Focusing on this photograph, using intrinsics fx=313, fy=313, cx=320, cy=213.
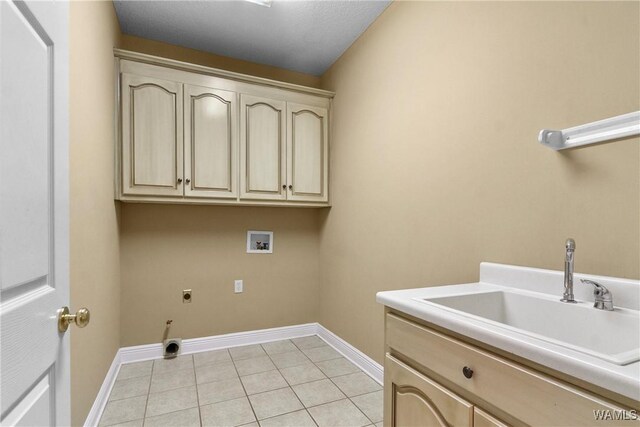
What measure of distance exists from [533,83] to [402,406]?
1356mm

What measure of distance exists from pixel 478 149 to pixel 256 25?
6.13ft

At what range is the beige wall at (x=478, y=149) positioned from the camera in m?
1.05

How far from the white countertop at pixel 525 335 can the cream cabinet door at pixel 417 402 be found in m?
0.20

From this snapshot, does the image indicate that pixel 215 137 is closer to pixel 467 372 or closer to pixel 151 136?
pixel 151 136

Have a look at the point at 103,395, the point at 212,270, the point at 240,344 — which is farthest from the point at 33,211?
the point at 240,344

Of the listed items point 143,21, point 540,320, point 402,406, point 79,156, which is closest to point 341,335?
point 402,406

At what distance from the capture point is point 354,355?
96.5 inches

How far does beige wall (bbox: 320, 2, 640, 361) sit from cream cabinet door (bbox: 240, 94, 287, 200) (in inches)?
21.9

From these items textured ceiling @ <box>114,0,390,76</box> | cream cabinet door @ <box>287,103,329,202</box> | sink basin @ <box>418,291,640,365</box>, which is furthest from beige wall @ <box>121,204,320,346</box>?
sink basin @ <box>418,291,640,365</box>

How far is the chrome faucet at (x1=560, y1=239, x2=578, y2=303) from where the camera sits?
1.01 m

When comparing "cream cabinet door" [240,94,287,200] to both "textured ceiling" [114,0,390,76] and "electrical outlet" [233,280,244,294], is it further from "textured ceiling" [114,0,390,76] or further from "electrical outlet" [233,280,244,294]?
"electrical outlet" [233,280,244,294]

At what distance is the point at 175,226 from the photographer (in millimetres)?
2646

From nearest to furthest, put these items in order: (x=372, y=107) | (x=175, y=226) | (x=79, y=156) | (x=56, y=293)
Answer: (x=56, y=293) → (x=79, y=156) → (x=372, y=107) → (x=175, y=226)

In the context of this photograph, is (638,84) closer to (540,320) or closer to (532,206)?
(532,206)
